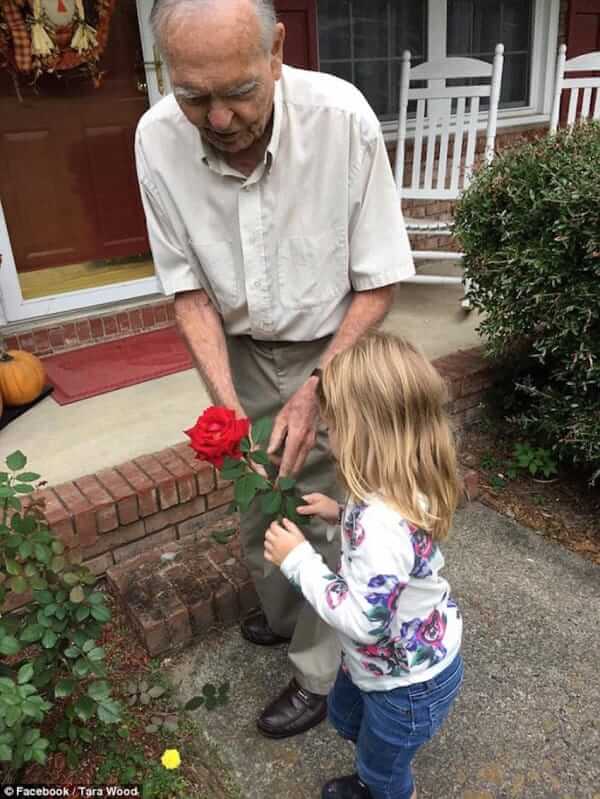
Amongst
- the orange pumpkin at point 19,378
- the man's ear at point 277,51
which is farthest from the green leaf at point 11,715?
the orange pumpkin at point 19,378

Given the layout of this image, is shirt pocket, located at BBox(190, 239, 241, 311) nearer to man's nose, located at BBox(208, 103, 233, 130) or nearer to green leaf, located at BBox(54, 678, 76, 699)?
man's nose, located at BBox(208, 103, 233, 130)

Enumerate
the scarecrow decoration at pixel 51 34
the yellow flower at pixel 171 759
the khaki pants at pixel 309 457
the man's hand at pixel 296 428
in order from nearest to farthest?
the man's hand at pixel 296 428, the yellow flower at pixel 171 759, the khaki pants at pixel 309 457, the scarecrow decoration at pixel 51 34

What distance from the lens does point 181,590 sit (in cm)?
221

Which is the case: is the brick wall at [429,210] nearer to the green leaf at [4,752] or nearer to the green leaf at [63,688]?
the green leaf at [63,688]

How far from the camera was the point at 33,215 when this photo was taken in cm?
358

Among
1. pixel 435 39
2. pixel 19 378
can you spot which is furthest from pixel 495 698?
pixel 435 39

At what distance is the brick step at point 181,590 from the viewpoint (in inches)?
83.0

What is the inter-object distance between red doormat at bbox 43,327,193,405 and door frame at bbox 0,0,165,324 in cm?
24

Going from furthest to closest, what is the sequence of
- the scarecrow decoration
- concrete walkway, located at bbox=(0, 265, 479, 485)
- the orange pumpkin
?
the scarecrow decoration, the orange pumpkin, concrete walkway, located at bbox=(0, 265, 479, 485)

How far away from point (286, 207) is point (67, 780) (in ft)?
4.95

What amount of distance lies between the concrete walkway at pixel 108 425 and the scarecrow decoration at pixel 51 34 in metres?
1.63

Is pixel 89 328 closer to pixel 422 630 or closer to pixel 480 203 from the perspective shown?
pixel 480 203

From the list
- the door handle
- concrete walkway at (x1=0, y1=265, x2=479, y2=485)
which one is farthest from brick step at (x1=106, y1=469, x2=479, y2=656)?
the door handle

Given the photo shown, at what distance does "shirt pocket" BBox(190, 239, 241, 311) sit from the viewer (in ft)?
5.52
